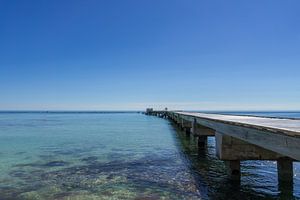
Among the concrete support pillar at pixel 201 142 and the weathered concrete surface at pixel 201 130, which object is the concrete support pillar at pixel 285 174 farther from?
the concrete support pillar at pixel 201 142

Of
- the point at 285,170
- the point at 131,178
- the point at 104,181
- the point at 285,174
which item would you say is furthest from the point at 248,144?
the point at 104,181

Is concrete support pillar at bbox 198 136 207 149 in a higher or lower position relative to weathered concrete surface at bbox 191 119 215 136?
lower

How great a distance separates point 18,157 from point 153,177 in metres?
9.52

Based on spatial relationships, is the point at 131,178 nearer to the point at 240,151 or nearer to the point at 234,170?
the point at 234,170

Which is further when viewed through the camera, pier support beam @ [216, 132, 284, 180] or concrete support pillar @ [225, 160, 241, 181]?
concrete support pillar @ [225, 160, 241, 181]

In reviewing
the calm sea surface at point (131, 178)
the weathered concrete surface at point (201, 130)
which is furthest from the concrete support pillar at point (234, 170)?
the weathered concrete surface at point (201, 130)

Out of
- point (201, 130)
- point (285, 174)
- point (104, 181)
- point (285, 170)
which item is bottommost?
point (104, 181)

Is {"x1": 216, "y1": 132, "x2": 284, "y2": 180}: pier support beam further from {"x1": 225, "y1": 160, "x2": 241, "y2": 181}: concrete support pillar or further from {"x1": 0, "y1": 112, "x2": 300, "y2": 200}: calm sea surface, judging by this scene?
{"x1": 0, "y1": 112, "x2": 300, "y2": 200}: calm sea surface

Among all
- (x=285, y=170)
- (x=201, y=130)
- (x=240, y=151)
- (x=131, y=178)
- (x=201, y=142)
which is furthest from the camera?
(x=201, y=142)

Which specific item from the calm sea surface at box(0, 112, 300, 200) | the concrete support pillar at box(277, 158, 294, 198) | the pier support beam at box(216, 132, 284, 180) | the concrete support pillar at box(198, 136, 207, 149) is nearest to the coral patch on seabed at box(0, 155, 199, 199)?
the calm sea surface at box(0, 112, 300, 200)

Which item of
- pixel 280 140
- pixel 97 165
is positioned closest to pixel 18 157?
pixel 97 165

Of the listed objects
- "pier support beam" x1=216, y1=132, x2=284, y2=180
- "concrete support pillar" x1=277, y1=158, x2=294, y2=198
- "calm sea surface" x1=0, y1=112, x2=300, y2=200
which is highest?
"pier support beam" x1=216, y1=132, x2=284, y2=180

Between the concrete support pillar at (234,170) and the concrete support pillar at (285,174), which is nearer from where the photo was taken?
the concrete support pillar at (285,174)

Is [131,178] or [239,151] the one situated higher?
[239,151]
